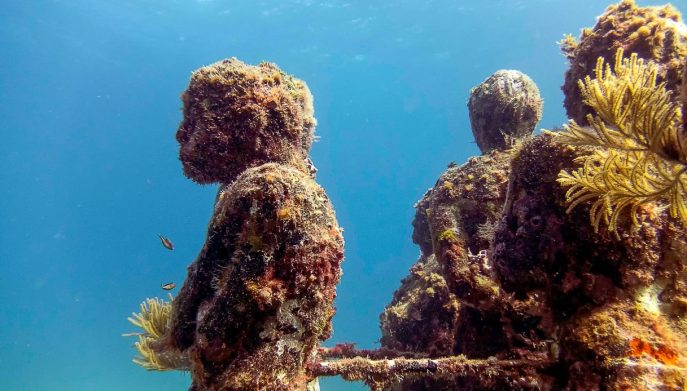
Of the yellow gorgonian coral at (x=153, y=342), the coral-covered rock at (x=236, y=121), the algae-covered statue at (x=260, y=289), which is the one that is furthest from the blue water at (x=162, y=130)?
the yellow gorgonian coral at (x=153, y=342)

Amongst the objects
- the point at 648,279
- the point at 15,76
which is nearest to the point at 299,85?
the point at 648,279

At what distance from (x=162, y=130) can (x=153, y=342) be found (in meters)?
105

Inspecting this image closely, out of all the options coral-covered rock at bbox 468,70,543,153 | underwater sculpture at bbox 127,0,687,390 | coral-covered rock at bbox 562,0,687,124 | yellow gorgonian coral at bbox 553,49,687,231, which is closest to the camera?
yellow gorgonian coral at bbox 553,49,687,231

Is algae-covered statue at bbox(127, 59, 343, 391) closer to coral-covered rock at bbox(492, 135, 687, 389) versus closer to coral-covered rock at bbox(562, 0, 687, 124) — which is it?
coral-covered rock at bbox(492, 135, 687, 389)

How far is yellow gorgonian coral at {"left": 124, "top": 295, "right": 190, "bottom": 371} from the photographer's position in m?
3.96

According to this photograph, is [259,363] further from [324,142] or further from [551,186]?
[324,142]

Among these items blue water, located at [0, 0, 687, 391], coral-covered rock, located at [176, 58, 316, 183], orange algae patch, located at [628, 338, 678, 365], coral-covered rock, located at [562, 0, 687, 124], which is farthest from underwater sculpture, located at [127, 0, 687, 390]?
blue water, located at [0, 0, 687, 391]

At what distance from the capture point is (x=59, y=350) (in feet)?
184

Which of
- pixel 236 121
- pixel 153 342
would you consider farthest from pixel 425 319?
pixel 236 121

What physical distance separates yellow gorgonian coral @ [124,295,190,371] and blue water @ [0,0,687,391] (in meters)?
20.6

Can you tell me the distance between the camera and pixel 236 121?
5344mm

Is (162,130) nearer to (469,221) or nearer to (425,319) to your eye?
(425,319)

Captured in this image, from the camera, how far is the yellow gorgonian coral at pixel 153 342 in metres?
3.96

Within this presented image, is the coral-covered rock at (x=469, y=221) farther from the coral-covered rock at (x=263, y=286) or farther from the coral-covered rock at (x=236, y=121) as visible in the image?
the coral-covered rock at (x=236, y=121)
